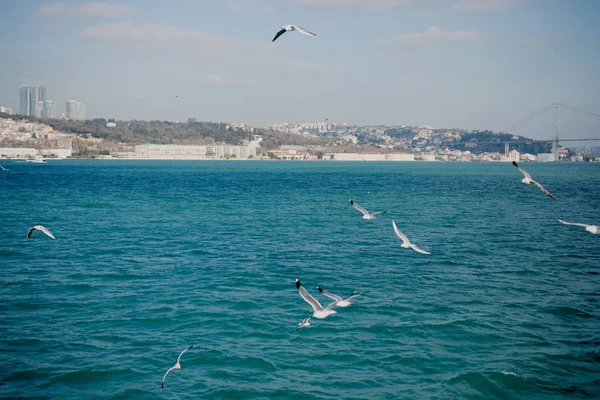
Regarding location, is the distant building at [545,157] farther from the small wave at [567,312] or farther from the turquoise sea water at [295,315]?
the small wave at [567,312]

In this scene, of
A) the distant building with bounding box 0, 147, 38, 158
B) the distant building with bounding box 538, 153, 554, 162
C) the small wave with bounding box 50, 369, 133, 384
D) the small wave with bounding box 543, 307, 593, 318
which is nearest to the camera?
the small wave with bounding box 50, 369, 133, 384

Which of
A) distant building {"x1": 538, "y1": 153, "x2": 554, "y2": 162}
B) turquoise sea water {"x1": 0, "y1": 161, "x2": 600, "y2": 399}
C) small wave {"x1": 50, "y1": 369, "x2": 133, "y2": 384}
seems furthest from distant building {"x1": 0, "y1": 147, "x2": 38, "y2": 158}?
small wave {"x1": 50, "y1": 369, "x2": 133, "y2": 384}

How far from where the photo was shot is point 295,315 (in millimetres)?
11180

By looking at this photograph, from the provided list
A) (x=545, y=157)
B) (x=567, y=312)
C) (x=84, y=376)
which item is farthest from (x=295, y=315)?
(x=545, y=157)

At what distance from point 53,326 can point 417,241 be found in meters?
13.5

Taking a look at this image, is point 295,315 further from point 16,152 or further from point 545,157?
point 545,157

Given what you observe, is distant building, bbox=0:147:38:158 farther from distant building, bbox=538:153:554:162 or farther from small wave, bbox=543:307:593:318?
small wave, bbox=543:307:593:318

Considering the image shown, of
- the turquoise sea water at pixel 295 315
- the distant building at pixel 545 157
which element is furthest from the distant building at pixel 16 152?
the distant building at pixel 545 157

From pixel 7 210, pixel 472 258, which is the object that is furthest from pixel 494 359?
pixel 7 210

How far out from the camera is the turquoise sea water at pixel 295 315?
8.36m

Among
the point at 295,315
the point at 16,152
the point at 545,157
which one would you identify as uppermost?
the point at 545,157

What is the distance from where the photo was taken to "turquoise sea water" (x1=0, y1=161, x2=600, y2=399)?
329 inches

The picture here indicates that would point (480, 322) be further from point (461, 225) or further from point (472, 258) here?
point (461, 225)

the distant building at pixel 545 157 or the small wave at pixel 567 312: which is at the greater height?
the distant building at pixel 545 157
